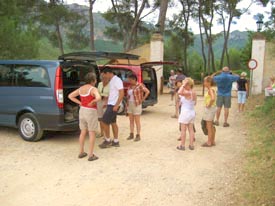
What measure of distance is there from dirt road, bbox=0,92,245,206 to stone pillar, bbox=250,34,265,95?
1013cm

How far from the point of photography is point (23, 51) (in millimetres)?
16172

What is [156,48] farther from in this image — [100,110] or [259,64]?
[100,110]

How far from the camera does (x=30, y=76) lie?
7301 mm

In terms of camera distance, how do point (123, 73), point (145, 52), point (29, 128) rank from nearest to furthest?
point (29, 128) < point (123, 73) < point (145, 52)

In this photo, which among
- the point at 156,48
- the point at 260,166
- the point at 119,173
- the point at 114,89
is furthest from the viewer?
the point at 156,48

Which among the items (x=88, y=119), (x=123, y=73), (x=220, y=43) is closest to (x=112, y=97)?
(x=88, y=119)

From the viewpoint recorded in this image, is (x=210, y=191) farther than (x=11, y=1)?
No

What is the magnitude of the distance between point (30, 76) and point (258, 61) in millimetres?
13190

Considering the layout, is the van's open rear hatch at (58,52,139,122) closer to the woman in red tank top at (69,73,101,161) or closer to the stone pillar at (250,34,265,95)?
the woman in red tank top at (69,73,101,161)

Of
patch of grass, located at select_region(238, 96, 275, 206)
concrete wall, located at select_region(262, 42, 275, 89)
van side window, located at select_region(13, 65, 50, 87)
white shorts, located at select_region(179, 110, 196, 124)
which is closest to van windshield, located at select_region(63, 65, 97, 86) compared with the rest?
van side window, located at select_region(13, 65, 50, 87)

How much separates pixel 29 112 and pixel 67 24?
22583mm

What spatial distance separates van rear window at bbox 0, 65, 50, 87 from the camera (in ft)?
23.3

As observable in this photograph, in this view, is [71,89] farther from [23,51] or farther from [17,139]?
[23,51]

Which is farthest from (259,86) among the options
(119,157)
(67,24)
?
(67,24)
